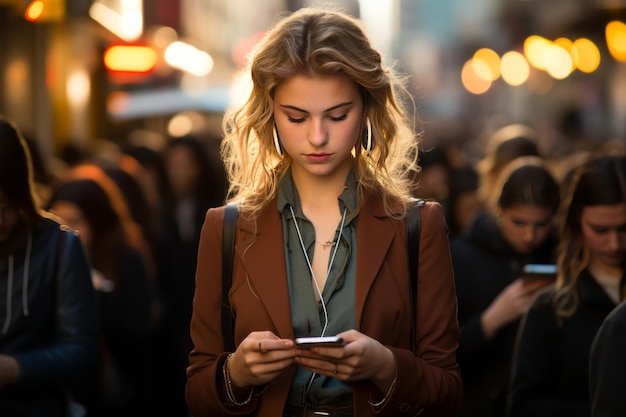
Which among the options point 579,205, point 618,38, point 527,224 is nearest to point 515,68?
point 618,38

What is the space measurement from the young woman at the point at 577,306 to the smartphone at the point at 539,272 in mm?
276

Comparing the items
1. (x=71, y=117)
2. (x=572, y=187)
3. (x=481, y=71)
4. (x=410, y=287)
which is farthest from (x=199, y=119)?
(x=481, y=71)

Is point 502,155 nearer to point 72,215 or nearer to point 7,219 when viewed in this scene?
point 72,215

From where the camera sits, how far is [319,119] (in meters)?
3.72

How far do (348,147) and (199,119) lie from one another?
74.8 ft

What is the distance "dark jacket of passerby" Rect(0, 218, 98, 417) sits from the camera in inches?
177

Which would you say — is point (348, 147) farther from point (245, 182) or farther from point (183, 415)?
point (183, 415)

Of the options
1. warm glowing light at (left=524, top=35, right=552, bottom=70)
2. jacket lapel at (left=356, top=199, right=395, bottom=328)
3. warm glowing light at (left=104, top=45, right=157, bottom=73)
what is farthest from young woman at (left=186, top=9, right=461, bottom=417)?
warm glowing light at (left=524, top=35, right=552, bottom=70)

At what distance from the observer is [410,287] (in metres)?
3.78

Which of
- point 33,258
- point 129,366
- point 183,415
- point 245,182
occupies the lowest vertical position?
point 183,415

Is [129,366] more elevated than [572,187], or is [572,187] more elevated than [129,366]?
[572,187]

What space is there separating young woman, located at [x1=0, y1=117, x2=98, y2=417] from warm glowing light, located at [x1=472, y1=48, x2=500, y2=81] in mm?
51859

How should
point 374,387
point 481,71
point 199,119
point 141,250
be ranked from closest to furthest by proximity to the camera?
point 374,387
point 141,250
point 199,119
point 481,71

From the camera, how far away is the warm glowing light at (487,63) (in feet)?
184
